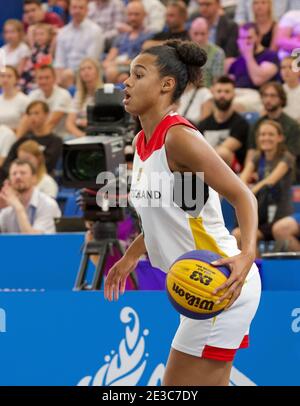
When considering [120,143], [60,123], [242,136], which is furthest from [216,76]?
[120,143]

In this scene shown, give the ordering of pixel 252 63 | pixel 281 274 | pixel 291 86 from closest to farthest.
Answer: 1. pixel 281 274
2. pixel 291 86
3. pixel 252 63

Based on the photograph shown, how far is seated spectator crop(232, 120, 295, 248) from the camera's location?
781 cm

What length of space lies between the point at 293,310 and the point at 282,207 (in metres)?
3.09

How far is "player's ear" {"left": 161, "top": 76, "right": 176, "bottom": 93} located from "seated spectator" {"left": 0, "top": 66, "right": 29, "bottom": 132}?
6.60m

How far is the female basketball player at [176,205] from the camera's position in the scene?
12.0 feet

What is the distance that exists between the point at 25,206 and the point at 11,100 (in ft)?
8.69

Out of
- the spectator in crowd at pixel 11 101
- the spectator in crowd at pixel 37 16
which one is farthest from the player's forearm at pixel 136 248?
the spectator in crowd at pixel 37 16

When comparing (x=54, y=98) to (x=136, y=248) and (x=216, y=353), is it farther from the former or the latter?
(x=216, y=353)

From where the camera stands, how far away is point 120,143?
6.07 m

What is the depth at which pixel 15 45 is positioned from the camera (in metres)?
11.5

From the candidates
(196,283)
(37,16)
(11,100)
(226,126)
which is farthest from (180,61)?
(37,16)

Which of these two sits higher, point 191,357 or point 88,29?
point 88,29

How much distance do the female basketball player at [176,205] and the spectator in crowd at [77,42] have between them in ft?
23.4

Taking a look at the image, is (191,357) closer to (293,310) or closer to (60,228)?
(293,310)
